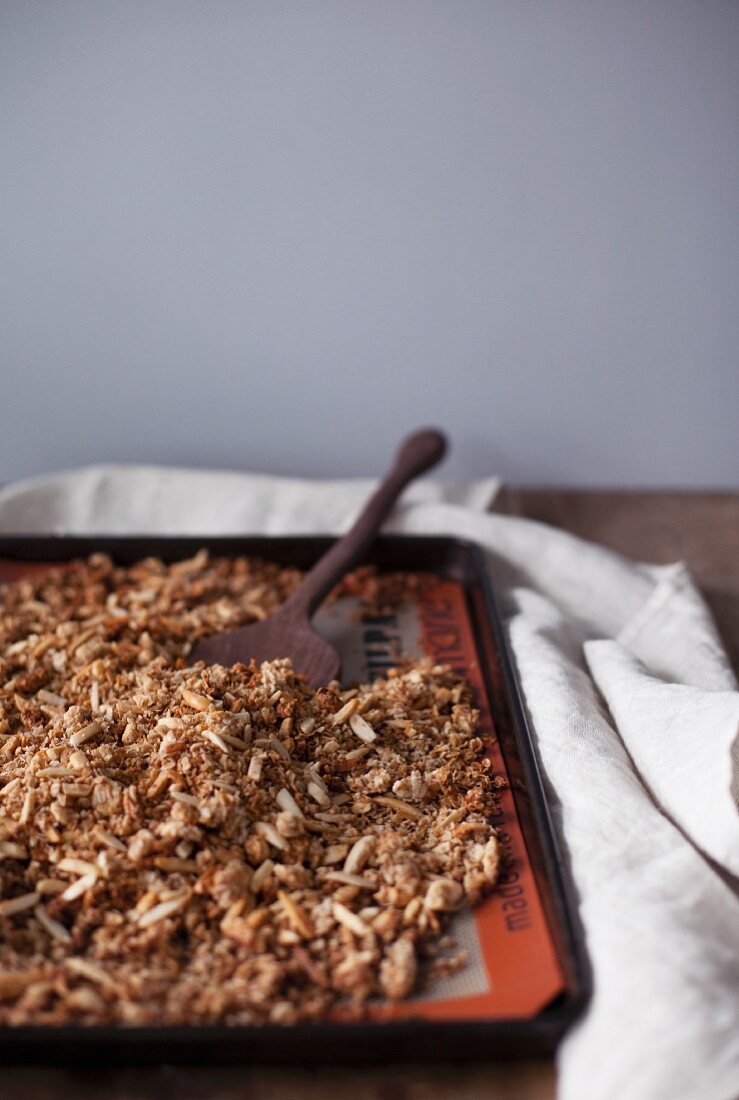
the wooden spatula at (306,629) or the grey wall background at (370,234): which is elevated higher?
the grey wall background at (370,234)

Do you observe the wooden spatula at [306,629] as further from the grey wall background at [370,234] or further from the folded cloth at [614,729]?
the grey wall background at [370,234]

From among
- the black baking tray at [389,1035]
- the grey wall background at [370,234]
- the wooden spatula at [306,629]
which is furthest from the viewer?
the grey wall background at [370,234]

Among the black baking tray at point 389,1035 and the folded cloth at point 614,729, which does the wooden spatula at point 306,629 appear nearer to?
the folded cloth at point 614,729

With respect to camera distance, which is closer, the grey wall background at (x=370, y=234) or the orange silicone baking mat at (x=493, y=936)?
the orange silicone baking mat at (x=493, y=936)

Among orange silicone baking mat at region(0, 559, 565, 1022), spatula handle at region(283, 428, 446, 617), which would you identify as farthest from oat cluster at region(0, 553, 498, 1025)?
spatula handle at region(283, 428, 446, 617)

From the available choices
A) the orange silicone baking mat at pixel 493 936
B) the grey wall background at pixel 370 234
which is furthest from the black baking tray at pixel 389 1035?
the grey wall background at pixel 370 234

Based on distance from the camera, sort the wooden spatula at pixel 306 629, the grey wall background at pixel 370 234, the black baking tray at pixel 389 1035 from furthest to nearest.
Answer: the grey wall background at pixel 370 234 → the wooden spatula at pixel 306 629 → the black baking tray at pixel 389 1035
